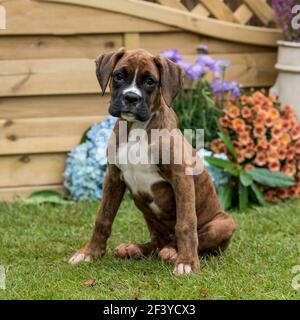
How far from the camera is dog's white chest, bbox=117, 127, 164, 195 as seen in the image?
4129mm

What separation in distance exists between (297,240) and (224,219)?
725mm

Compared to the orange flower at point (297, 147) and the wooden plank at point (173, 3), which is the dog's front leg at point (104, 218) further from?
the wooden plank at point (173, 3)

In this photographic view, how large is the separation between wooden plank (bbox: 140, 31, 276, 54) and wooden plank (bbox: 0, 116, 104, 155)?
763 mm

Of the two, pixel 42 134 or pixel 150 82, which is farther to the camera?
pixel 42 134

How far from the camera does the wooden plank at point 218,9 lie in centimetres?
647

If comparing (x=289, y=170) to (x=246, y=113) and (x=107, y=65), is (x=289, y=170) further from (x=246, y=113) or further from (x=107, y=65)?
(x=107, y=65)

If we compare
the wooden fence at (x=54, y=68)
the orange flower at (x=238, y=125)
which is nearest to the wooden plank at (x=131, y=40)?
the wooden fence at (x=54, y=68)

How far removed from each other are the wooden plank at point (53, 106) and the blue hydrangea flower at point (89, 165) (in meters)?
0.18

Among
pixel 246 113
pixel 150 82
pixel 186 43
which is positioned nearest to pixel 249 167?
pixel 246 113

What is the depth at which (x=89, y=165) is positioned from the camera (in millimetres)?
6023

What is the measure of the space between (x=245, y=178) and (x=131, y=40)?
1.49 m

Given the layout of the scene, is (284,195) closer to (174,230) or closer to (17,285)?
(174,230)

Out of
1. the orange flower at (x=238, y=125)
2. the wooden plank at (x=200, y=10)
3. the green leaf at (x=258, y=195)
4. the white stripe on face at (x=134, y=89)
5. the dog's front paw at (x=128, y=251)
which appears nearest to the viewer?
the white stripe on face at (x=134, y=89)

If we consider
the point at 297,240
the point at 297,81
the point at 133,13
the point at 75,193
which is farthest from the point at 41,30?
the point at 297,240
